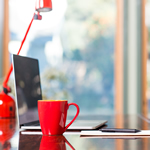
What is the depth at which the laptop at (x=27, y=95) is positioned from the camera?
3.06 ft

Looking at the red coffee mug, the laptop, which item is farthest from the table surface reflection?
the laptop

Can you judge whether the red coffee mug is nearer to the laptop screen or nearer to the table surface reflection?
the table surface reflection

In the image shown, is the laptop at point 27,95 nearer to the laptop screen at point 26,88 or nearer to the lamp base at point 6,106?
the laptop screen at point 26,88

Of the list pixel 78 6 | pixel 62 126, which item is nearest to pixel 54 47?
pixel 78 6

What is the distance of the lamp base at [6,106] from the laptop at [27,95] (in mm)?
200

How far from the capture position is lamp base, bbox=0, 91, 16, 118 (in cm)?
132

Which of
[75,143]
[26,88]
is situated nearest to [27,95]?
[26,88]

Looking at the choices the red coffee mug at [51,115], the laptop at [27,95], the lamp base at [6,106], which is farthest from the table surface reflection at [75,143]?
the lamp base at [6,106]

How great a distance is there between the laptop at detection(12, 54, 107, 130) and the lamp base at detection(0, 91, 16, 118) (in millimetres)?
200

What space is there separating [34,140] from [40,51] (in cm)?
293

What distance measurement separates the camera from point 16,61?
1.02 meters

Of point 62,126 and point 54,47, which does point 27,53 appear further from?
point 62,126

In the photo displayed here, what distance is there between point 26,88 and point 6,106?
0.33 meters

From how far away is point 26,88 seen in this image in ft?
3.45
